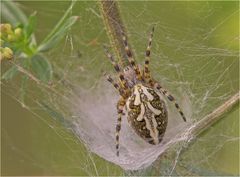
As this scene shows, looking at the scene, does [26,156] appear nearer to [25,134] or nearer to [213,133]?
[25,134]

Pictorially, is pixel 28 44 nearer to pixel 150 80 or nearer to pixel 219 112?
pixel 150 80

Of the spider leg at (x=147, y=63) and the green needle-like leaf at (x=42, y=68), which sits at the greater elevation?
the green needle-like leaf at (x=42, y=68)

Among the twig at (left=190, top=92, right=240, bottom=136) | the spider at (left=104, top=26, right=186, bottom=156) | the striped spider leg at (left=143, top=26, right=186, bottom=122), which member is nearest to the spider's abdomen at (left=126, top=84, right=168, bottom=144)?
the spider at (left=104, top=26, right=186, bottom=156)

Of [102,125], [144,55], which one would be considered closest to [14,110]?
[102,125]

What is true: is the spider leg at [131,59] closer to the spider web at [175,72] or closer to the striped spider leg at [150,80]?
the striped spider leg at [150,80]

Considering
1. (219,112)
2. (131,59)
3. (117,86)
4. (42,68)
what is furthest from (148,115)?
(219,112)

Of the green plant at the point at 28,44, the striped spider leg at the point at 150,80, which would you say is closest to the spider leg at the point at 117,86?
the striped spider leg at the point at 150,80

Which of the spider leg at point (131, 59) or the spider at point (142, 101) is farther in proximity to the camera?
the spider at point (142, 101)
